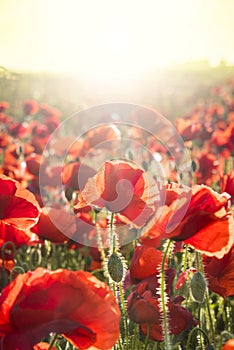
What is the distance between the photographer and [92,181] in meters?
1.47

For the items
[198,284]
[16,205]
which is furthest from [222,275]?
[16,205]

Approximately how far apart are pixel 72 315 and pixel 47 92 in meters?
12.3

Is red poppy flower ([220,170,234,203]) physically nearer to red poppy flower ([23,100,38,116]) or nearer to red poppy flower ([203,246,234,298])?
red poppy flower ([203,246,234,298])

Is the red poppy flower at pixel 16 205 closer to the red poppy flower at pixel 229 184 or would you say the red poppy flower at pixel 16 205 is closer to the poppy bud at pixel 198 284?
the poppy bud at pixel 198 284

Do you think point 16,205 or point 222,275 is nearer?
point 16,205

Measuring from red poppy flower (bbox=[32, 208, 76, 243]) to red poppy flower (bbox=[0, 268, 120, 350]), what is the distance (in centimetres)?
80

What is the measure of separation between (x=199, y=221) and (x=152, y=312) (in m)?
0.26

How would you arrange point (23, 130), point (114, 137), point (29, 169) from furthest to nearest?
point (23, 130), point (114, 137), point (29, 169)

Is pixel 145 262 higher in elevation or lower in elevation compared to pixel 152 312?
higher

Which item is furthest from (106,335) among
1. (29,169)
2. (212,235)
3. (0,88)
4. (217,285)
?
(0,88)

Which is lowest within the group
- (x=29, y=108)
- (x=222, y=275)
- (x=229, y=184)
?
(x=222, y=275)

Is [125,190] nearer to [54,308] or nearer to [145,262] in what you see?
[145,262]

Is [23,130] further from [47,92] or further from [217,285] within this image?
[47,92]

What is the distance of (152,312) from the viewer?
137cm
